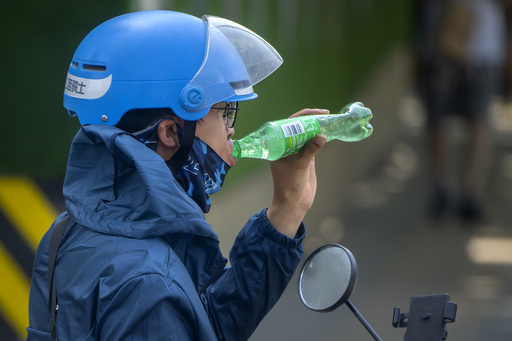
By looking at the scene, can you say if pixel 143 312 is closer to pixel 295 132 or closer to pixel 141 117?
pixel 141 117

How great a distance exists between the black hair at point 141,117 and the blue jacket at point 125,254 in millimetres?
135

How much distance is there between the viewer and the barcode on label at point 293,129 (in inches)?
93.0

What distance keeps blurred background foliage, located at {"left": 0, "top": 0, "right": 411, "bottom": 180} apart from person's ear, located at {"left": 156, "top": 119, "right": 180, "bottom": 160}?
2433mm

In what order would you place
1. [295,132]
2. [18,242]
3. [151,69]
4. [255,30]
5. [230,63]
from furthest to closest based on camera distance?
1. [255,30]
2. [18,242]
3. [295,132]
4. [230,63]
5. [151,69]

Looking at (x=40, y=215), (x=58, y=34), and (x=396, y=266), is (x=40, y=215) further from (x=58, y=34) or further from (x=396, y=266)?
(x=396, y=266)

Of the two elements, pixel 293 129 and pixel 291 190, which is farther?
pixel 291 190

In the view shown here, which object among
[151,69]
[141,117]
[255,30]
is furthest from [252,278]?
[255,30]

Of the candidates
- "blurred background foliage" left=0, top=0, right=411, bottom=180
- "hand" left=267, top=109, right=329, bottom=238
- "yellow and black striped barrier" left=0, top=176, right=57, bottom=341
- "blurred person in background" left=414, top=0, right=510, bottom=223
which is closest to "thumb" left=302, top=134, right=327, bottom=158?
"hand" left=267, top=109, right=329, bottom=238

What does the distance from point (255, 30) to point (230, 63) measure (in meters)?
2.91

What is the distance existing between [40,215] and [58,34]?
104cm

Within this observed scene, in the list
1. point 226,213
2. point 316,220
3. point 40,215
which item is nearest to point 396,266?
point 316,220

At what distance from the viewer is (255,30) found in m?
5.12

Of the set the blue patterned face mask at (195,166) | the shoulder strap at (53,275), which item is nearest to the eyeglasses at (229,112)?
the blue patterned face mask at (195,166)

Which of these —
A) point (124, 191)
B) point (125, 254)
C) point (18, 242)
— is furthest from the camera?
point (18, 242)
